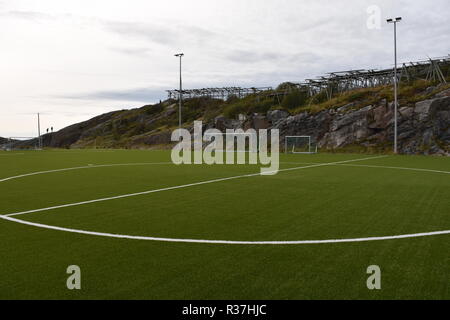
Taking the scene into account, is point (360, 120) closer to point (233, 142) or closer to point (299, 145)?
point (299, 145)

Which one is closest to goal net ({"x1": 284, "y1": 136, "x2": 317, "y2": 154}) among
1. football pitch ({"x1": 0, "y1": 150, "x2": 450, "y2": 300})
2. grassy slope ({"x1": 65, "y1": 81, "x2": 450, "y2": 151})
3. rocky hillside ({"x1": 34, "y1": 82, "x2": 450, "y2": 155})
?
rocky hillside ({"x1": 34, "y1": 82, "x2": 450, "y2": 155})

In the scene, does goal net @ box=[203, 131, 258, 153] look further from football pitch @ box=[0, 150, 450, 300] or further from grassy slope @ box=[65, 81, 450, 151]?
football pitch @ box=[0, 150, 450, 300]

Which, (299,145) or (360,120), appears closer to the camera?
(360,120)

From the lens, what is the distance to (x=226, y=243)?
6086 mm

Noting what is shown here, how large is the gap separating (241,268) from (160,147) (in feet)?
212

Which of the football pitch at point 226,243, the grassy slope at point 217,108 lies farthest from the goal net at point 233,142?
the football pitch at point 226,243

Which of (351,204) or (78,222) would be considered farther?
(351,204)

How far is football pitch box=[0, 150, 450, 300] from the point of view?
4289mm

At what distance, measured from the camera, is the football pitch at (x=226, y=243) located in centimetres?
429

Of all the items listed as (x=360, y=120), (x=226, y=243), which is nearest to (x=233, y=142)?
(x=360, y=120)
